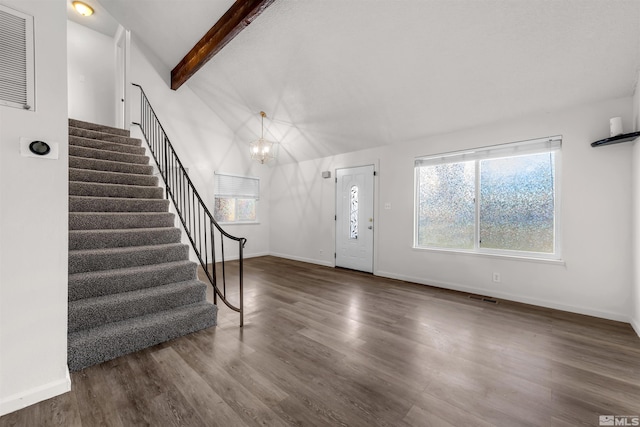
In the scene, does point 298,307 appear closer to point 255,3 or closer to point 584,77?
point 255,3

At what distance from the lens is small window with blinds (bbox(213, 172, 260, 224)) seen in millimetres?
6051

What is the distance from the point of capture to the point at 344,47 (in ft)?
11.1

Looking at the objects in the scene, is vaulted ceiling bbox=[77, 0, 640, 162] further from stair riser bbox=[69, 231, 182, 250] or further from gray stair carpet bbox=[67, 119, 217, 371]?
stair riser bbox=[69, 231, 182, 250]

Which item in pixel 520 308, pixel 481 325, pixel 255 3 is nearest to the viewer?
pixel 481 325

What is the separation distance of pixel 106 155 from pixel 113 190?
0.82 metres

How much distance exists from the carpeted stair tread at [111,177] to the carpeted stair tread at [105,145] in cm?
71

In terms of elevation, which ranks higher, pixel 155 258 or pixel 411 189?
pixel 411 189

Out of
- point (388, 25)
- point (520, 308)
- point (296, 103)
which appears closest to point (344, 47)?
point (388, 25)

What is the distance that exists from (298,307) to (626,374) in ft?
9.35

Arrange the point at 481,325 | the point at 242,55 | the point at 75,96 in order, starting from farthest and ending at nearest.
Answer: the point at 75,96 → the point at 242,55 → the point at 481,325

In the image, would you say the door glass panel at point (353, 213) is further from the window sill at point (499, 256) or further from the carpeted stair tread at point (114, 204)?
the carpeted stair tread at point (114, 204)

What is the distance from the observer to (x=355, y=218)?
17.7 ft

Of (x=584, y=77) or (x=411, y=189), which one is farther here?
(x=411, y=189)

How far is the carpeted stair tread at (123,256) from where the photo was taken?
2.44 m
